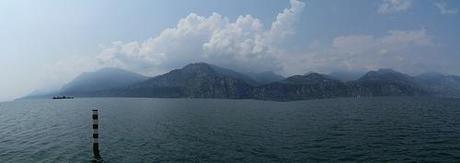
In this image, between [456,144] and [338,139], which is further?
[338,139]

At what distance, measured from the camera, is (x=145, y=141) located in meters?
53.0

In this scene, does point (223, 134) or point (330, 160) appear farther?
point (223, 134)

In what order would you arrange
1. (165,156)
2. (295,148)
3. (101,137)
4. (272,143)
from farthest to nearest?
1. (101,137)
2. (272,143)
3. (295,148)
4. (165,156)

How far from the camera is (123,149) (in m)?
46.3

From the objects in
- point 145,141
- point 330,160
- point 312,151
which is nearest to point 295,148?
point 312,151

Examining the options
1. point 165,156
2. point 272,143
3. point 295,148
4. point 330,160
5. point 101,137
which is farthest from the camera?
point 101,137

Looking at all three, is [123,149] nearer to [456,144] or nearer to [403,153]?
[403,153]

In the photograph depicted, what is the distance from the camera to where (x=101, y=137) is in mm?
58688

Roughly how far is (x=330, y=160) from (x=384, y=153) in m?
8.21

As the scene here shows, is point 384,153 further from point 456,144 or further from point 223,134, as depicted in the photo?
point 223,134

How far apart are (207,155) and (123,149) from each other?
39.4ft

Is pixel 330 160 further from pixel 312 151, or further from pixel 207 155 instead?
pixel 207 155

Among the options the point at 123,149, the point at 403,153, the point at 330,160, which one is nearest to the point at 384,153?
the point at 403,153

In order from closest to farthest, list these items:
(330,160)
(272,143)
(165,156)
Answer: (330,160), (165,156), (272,143)
